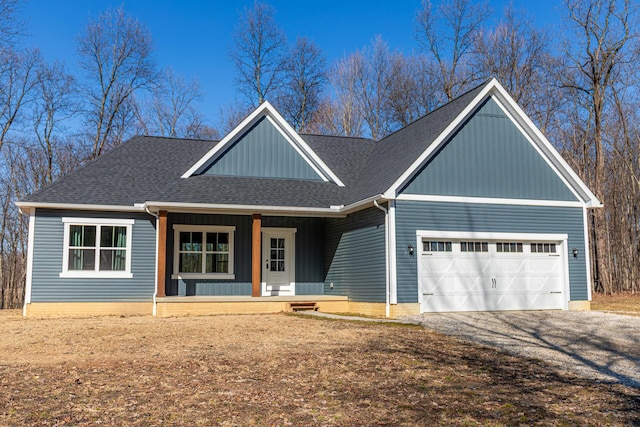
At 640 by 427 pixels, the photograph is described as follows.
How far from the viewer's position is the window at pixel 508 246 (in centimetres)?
1602

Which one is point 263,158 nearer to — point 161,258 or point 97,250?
point 161,258

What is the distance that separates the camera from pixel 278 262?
18.7 metres

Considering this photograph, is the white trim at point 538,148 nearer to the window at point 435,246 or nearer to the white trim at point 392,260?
the window at point 435,246

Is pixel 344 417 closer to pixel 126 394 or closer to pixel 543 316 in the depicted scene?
pixel 126 394

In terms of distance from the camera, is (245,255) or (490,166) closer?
(490,166)

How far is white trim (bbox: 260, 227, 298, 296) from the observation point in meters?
Result: 18.4

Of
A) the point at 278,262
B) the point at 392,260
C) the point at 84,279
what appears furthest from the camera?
the point at 278,262

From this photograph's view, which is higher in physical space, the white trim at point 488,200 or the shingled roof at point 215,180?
the shingled roof at point 215,180

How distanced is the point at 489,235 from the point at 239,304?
7.02 meters

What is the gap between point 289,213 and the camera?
17.0 m

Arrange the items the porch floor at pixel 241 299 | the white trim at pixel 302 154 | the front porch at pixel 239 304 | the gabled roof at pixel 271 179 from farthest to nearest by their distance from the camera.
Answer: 1. the white trim at pixel 302 154
2. the gabled roof at pixel 271 179
3. the porch floor at pixel 241 299
4. the front porch at pixel 239 304

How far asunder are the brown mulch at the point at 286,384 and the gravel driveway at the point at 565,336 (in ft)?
1.92

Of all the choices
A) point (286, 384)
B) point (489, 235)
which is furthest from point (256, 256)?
point (286, 384)

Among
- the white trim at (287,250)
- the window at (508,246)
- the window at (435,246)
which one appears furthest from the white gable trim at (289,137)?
the window at (508,246)
